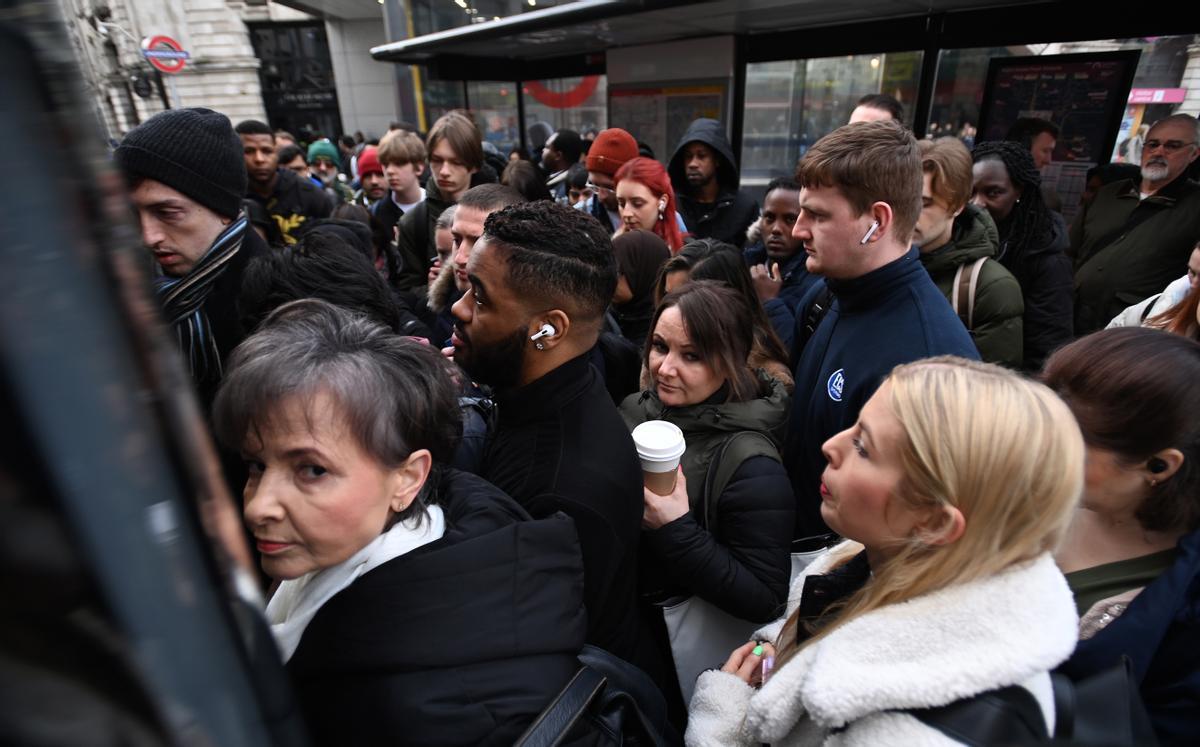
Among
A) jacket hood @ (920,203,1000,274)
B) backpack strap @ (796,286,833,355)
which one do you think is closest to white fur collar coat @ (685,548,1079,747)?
backpack strap @ (796,286,833,355)

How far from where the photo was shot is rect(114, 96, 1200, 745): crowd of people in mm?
1001

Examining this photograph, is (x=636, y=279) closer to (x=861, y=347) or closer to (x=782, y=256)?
(x=782, y=256)

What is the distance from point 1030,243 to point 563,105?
10.0 meters

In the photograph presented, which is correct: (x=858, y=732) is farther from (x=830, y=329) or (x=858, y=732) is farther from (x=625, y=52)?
(x=625, y=52)

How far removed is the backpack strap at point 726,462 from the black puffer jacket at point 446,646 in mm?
810

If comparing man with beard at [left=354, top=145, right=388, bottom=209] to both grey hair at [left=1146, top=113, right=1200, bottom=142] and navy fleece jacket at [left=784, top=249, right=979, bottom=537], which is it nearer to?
navy fleece jacket at [left=784, top=249, right=979, bottom=537]

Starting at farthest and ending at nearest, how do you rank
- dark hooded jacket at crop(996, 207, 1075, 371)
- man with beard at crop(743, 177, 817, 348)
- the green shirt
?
man with beard at crop(743, 177, 817, 348) < dark hooded jacket at crop(996, 207, 1075, 371) < the green shirt

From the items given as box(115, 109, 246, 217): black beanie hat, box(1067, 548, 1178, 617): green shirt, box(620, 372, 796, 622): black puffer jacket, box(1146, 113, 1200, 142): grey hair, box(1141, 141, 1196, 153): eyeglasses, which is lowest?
box(620, 372, 796, 622): black puffer jacket

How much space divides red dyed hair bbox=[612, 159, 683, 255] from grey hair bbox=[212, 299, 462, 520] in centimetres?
258

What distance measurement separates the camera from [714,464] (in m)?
1.94

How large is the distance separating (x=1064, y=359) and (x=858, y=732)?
1.12 metres

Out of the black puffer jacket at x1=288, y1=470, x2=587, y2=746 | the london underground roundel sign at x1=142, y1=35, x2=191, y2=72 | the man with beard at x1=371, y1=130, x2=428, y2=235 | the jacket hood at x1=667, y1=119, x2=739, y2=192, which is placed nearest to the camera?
the black puffer jacket at x1=288, y1=470, x2=587, y2=746

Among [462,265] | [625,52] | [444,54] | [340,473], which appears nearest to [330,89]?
[444,54]

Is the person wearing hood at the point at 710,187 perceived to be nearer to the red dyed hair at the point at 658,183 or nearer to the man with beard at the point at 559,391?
the red dyed hair at the point at 658,183
